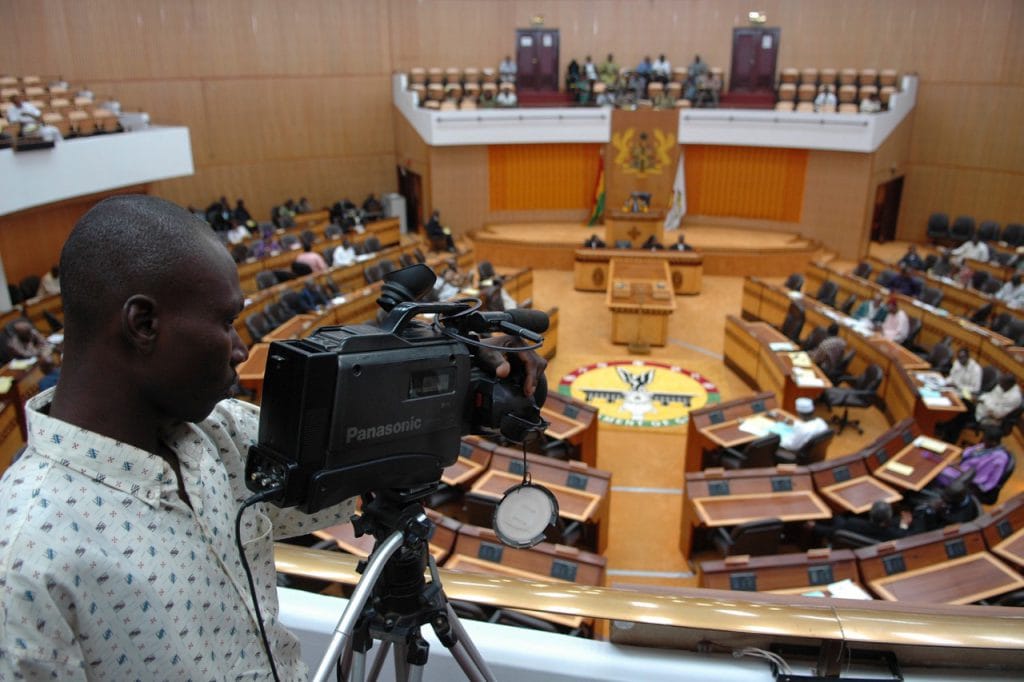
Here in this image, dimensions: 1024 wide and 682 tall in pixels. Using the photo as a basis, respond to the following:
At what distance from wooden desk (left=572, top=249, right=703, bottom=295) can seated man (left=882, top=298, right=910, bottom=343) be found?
13.5ft

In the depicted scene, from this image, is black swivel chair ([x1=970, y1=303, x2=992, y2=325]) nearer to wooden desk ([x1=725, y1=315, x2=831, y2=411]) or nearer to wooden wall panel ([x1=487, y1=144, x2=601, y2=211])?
wooden desk ([x1=725, y1=315, x2=831, y2=411])

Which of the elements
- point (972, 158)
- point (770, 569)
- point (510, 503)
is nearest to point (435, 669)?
point (510, 503)

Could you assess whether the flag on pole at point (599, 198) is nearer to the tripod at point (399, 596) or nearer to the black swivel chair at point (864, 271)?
the black swivel chair at point (864, 271)

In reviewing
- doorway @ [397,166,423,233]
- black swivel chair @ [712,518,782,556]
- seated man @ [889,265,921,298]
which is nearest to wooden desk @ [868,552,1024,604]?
black swivel chair @ [712,518,782,556]

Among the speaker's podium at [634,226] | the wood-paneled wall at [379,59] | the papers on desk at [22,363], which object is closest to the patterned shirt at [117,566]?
the papers on desk at [22,363]

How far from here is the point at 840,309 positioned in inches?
443

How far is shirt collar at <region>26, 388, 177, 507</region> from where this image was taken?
0.96 m

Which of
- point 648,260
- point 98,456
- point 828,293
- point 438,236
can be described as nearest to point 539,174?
point 438,236

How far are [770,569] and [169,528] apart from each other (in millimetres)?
4697

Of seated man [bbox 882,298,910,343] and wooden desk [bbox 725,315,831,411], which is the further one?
seated man [bbox 882,298,910,343]

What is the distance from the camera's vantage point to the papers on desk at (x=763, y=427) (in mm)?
7203

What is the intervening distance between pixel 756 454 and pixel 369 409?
6406 mm

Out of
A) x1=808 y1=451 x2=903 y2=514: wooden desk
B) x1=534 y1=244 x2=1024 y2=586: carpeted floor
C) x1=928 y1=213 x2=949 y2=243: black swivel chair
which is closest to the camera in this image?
x1=808 y1=451 x2=903 y2=514: wooden desk

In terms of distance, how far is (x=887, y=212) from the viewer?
16672mm
